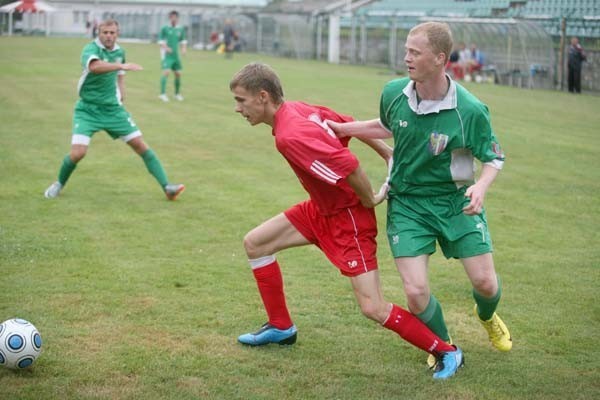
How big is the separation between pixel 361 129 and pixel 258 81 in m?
0.70

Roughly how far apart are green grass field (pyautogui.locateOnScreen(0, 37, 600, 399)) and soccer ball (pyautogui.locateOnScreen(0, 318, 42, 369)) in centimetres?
10

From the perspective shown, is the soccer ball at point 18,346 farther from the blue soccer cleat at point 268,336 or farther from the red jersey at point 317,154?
the red jersey at point 317,154

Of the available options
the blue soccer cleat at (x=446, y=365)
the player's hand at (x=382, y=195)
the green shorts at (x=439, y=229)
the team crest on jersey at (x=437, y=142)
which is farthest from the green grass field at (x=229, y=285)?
the team crest on jersey at (x=437, y=142)

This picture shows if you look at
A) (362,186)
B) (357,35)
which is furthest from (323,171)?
(357,35)

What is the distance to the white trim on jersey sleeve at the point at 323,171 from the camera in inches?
195

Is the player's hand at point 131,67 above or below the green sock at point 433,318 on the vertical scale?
above

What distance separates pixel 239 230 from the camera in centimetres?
941

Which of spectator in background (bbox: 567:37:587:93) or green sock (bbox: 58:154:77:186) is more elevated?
spectator in background (bbox: 567:37:587:93)

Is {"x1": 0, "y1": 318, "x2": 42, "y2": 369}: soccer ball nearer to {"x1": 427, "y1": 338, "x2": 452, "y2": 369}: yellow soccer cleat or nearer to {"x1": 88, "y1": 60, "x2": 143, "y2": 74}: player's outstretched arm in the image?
{"x1": 427, "y1": 338, "x2": 452, "y2": 369}: yellow soccer cleat

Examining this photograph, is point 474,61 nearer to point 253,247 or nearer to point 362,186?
point 253,247

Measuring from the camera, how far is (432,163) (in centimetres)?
519

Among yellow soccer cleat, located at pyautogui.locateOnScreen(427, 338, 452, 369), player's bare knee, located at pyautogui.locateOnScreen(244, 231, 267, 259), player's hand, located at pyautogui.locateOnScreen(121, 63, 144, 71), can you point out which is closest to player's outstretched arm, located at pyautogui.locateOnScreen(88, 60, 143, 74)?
player's hand, located at pyautogui.locateOnScreen(121, 63, 144, 71)

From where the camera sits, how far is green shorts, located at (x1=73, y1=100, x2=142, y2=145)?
10.6 m

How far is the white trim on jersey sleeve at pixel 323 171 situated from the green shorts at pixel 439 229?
587 millimetres
